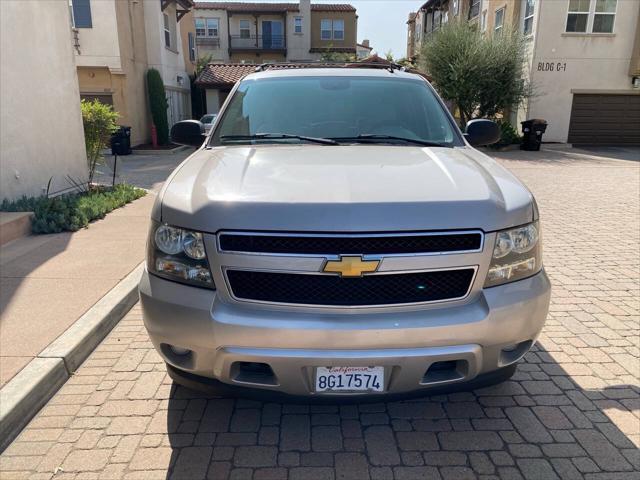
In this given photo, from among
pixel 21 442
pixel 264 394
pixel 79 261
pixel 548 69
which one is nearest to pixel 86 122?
pixel 79 261

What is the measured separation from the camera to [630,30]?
68.0 feet

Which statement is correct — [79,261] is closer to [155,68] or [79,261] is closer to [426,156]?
[426,156]

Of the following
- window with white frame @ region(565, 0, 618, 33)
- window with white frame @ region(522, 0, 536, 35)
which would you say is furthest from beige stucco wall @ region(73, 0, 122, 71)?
window with white frame @ region(565, 0, 618, 33)

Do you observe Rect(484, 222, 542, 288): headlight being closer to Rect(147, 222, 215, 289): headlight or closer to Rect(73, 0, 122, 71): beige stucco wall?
Rect(147, 222, 215, 289): headlight

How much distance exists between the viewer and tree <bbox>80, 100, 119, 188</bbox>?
9695 mm

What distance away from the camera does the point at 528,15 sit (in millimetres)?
22078

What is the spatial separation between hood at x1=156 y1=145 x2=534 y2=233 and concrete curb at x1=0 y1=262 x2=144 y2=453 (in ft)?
4.75

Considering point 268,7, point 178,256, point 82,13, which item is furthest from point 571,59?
point 268,7

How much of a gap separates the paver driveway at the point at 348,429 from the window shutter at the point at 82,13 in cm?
1844

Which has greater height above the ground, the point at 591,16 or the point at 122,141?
the point at 591,16

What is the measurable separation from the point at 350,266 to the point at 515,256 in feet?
2.79

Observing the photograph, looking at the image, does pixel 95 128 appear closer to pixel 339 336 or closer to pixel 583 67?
pixel 339 336

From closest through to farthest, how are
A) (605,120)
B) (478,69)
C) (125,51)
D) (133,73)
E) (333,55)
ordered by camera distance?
(125,51), (478,69), (133,73), (605,120), (333,55)

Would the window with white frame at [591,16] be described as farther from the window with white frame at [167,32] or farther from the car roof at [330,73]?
the car roof at [330,73]
